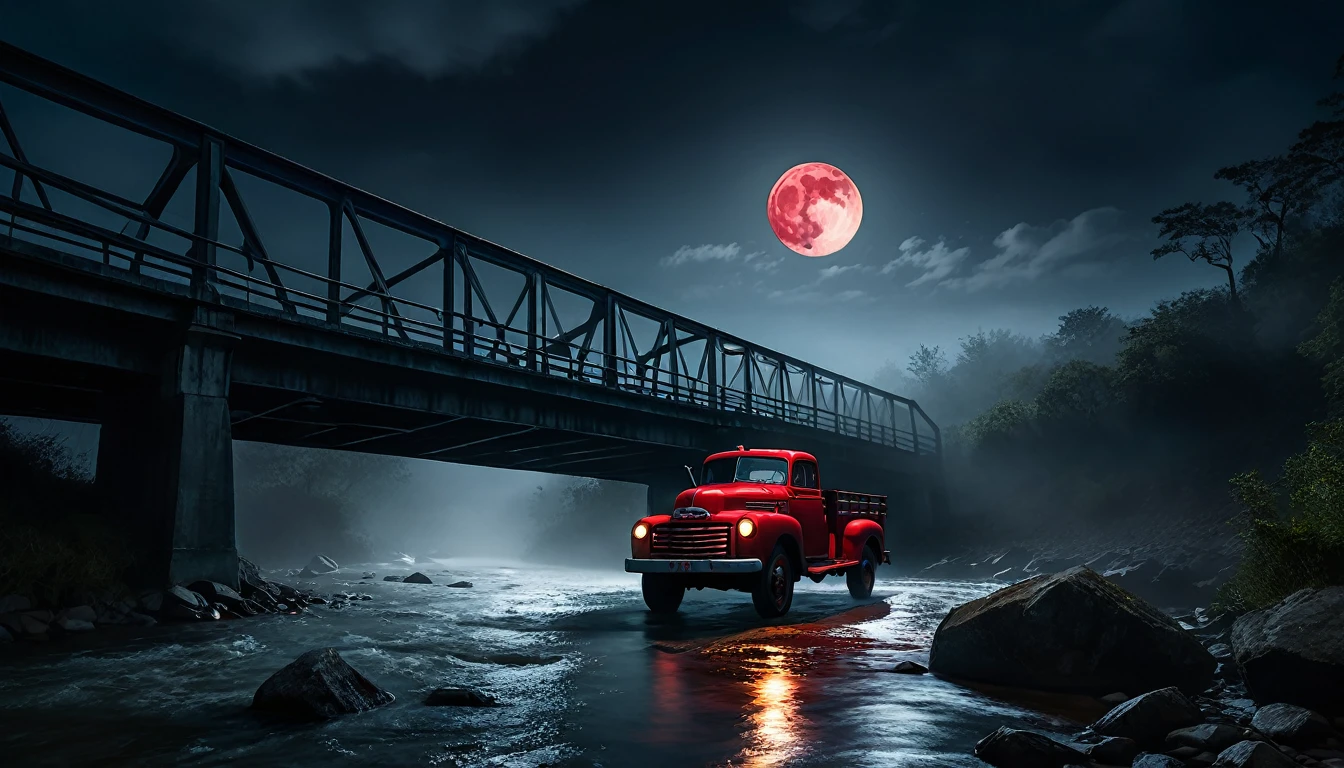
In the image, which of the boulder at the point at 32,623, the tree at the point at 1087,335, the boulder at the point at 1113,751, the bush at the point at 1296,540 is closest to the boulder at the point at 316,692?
the boulder at the point at 1113,751

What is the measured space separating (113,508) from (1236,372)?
50881mm

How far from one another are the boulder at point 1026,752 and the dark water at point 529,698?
0.20m

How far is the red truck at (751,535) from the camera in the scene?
39.4ft

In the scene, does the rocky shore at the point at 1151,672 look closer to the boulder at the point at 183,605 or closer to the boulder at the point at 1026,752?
the boulder at the point at 1026,752

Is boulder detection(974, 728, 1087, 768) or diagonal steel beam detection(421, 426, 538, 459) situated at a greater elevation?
diagonal steel beam detection(421, 426, 538, 459)

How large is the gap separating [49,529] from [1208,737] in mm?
16453

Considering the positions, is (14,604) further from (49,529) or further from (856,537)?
(856,537)

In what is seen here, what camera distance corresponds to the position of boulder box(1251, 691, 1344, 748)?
5539mm

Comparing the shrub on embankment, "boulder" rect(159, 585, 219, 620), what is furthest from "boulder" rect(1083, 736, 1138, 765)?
the shrub on embankment

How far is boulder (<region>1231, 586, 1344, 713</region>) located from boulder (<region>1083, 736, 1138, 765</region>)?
2.11 metres

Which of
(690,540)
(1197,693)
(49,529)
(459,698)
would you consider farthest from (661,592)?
(49,529)

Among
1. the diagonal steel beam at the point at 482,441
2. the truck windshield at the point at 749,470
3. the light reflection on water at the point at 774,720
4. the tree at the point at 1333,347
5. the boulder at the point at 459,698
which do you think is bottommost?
the light reflection on water at the point at 774,720

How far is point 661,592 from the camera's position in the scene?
13961mm

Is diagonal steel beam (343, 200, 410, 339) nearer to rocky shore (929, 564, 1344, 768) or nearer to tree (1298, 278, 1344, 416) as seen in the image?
rocky shore (929, 564, 1344, 768)
